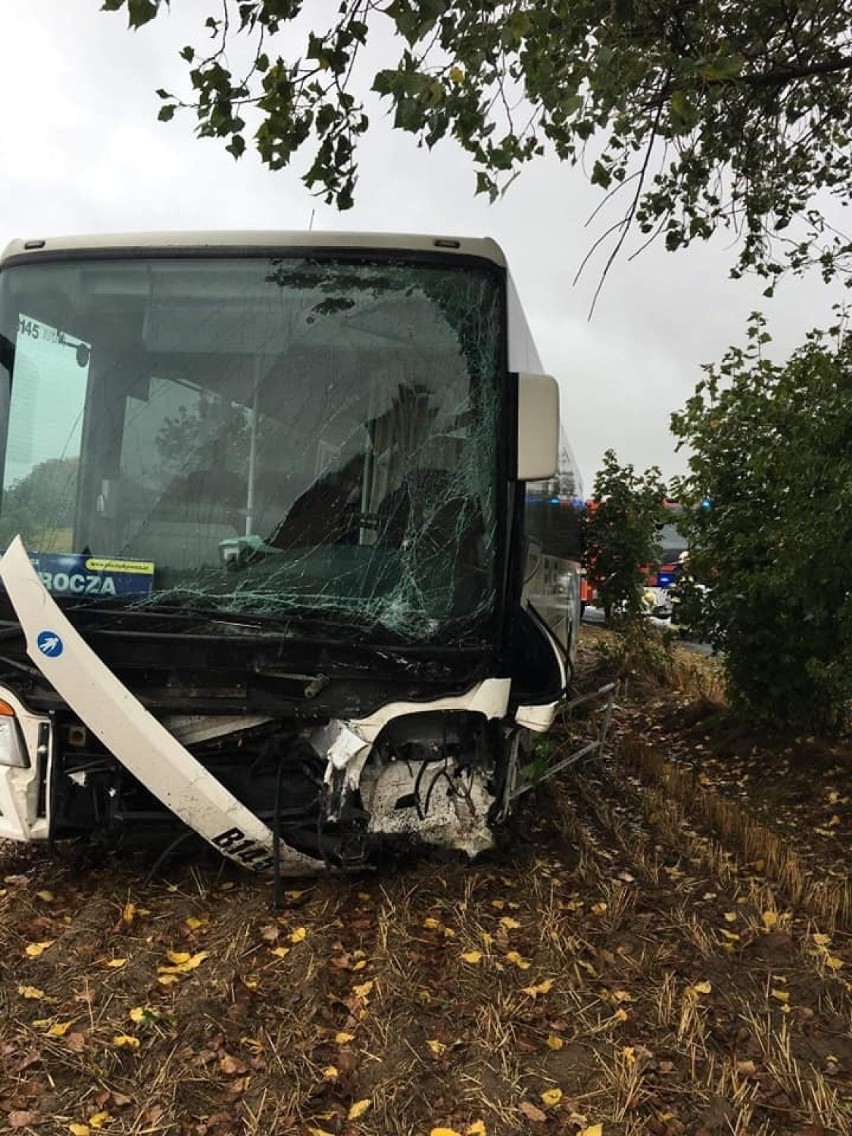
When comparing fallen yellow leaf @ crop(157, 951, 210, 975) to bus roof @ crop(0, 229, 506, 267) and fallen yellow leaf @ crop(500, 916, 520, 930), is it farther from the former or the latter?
bus roof @ crop(0, 229, 506, 267)

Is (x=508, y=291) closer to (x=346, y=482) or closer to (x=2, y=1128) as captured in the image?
(x=346, y=482)

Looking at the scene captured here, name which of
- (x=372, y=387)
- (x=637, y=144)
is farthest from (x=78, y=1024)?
(x=637, y=144)

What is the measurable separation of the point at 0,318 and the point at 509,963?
3.57 metres

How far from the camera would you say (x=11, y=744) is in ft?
13.3

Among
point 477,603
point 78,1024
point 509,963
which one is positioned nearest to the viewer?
point 78,1024

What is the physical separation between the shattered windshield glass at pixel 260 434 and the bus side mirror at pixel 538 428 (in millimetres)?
166

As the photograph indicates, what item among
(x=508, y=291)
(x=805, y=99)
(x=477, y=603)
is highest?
(x=805, y=99)

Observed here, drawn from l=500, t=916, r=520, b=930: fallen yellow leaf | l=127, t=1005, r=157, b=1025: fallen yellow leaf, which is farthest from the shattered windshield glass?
l=127, t=1005, r=157, b=1025: fallen yellow leaf

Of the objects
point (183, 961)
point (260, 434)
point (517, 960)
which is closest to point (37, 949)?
point (183, 961)

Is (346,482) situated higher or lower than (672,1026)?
higher

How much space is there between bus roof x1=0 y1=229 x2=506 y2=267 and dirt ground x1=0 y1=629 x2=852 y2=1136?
2903 millimetres

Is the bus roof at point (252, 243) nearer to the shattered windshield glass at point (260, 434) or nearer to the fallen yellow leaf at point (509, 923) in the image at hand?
the shattered windshield glass at point (260, 434)

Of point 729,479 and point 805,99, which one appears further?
point 729,479

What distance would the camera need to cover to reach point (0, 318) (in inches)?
169
